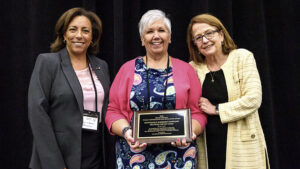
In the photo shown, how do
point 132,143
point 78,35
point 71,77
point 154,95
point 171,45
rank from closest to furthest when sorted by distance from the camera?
point 132,143
point 154,95
point 71,77
point 78,35
point 171,45

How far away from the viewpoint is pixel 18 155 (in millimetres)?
2240

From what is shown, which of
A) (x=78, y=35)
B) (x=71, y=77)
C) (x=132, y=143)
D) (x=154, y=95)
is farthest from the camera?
(x=78, y=35)

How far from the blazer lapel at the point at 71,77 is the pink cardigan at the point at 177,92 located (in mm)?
192

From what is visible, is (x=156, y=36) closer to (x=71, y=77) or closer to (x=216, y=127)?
(x=71, y=77)

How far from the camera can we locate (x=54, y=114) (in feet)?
5.15

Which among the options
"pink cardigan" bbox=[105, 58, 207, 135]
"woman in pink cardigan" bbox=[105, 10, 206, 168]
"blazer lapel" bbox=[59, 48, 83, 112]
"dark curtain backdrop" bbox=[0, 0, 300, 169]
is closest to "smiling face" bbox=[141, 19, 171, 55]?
"woman in pink cardigan" bbox=[105, 10, 206, 168]

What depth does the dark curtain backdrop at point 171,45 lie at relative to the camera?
2252 mm

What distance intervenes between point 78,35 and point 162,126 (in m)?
0.85

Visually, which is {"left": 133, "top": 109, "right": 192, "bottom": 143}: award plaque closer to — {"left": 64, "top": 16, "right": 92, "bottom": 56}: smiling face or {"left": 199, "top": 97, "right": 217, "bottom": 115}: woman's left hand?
{"left": 199, "top": 97, "right": 217, "bottom": 115}: woman's left hand

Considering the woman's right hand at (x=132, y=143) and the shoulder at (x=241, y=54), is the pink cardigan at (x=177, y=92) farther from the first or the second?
the shoulder at (x=241, y=54)

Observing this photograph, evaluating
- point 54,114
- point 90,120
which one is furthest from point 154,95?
point 54,114

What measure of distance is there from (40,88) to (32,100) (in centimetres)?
8

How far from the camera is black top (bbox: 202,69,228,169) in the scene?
1650 mm

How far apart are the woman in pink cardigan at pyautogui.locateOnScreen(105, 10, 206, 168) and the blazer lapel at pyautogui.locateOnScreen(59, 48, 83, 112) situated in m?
0.19
